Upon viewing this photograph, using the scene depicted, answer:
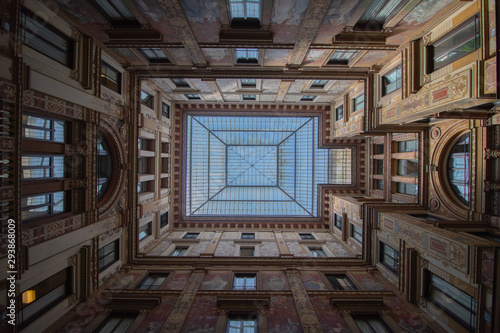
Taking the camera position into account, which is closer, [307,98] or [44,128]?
[44,128]

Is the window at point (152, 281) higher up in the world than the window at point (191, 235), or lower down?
lower down

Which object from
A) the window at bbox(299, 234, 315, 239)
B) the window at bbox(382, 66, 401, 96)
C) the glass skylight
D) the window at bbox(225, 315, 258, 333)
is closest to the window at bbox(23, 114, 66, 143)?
the window at bbox(225, 315, 258, 333)

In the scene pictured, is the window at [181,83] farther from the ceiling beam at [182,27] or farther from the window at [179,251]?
the window at [179,251]

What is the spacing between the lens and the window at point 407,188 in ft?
57.0

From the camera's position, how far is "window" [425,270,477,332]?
9391mm

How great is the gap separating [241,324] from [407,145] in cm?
1777

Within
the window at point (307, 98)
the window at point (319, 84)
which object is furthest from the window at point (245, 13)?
the window at point (307, 98)

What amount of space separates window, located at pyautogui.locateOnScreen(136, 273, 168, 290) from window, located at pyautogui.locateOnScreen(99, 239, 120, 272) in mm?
2470

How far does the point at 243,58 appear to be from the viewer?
652 inches

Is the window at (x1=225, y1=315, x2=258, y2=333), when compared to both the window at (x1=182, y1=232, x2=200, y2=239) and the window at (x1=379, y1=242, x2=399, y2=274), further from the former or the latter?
the window at (x1=182, y1=232, x2=200, y2=239)

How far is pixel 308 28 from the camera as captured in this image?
12.6 meters

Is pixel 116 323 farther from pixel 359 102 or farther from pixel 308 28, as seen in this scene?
pixel 359 102

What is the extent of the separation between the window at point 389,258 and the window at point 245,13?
16.2 m

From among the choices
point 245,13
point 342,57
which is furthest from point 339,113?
point 245,13
